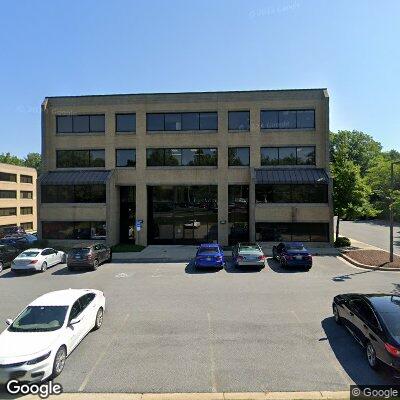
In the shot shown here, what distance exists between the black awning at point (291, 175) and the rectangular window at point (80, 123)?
14.7m

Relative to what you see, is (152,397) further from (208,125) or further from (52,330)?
(208,125)

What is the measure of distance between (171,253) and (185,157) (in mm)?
8637

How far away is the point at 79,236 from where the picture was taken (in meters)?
29.8

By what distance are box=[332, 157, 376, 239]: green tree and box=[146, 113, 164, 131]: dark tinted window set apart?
620 inches

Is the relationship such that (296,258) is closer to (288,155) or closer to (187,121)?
(288,155)

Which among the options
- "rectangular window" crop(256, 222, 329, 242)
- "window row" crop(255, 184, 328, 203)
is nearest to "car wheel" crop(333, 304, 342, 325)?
"rectangular window" crop(256, 222, 329, 242)

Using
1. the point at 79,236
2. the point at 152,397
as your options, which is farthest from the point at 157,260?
the point at 152,397

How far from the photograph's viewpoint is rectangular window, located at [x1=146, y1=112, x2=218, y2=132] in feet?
96.5

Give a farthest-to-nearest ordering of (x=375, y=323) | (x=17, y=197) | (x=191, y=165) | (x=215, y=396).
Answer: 1. (x=17, y=197)
2. (x=191, y=165)
3. (x=375, y=323)
4. (x=215, y=396)

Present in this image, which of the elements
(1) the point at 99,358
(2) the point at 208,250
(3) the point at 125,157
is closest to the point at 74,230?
(3) the point at 125,157

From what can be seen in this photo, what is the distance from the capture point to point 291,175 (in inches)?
1105

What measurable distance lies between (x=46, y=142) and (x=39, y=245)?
9.38m

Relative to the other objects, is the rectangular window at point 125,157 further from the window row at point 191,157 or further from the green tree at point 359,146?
the green tree at point 359,146

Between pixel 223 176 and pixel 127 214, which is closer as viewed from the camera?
pixel 223 176
